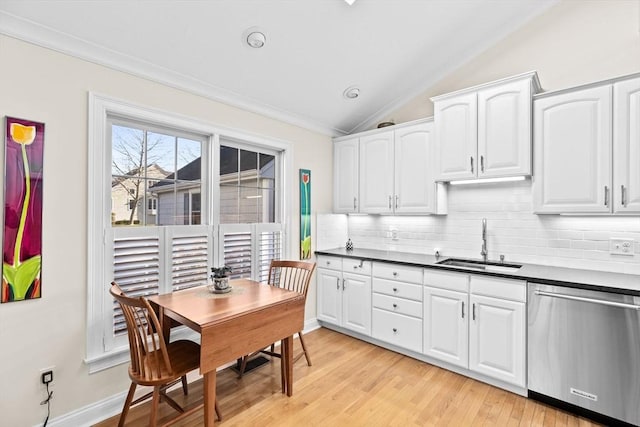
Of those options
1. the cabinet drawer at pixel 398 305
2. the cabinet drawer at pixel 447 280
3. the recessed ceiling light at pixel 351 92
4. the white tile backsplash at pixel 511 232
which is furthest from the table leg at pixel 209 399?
the recessed ceiling light at pixel 351 92

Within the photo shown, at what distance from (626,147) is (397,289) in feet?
6.74

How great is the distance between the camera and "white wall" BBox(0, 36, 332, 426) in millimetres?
1819

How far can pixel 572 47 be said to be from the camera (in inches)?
107

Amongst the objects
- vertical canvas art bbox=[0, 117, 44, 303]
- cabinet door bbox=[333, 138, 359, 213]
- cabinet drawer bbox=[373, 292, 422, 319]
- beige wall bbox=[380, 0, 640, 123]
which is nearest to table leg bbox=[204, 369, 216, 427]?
vertical canvas art bbox=[0, 117, 44, 303]

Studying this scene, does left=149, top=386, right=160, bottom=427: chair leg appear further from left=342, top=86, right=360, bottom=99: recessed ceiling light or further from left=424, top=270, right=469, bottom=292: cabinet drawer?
left=342, top=86, right=360, bottom=99: recessed ceiling light

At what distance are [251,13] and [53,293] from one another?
230 centimetres

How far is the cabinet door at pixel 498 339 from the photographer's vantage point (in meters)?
2.36

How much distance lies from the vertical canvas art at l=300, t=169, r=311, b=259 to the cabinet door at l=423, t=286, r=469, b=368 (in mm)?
1429

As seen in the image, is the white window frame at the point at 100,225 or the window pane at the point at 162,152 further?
the window pane at the point at 162,152

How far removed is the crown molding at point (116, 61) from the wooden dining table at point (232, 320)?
65.7 inches

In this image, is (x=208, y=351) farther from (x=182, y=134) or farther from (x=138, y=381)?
(x=182, y=134)

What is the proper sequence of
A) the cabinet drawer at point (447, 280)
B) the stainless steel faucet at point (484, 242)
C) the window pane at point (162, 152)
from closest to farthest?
the window pane at point (162, 152) → the cabinet drawer at point (447, 280) → the stainless steel faucet at point (484, 242)

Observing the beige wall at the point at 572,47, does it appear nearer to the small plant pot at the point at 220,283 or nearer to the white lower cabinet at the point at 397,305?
the white lower cabinet at the point at 397,305

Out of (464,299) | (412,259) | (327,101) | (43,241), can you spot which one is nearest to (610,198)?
(464,299)
